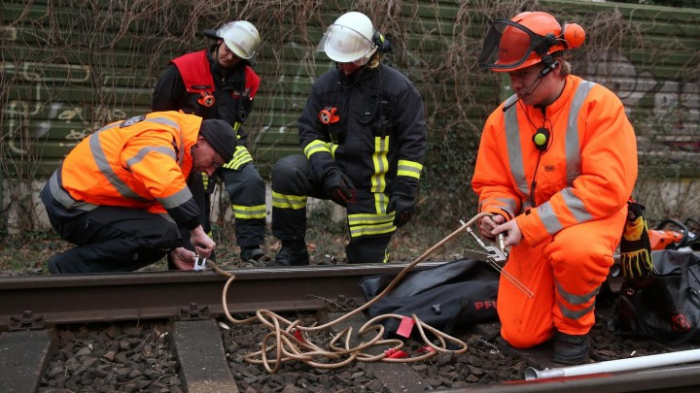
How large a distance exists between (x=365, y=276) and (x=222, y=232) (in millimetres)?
3113

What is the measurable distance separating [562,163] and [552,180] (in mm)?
112

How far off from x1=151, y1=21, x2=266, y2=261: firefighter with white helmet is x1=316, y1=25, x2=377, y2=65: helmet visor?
0.96 m

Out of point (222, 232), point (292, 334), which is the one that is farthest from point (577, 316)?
point (222, 232)

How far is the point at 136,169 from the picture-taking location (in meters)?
4.47

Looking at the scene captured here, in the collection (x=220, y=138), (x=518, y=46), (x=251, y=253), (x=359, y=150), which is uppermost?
(x=518, y=46)

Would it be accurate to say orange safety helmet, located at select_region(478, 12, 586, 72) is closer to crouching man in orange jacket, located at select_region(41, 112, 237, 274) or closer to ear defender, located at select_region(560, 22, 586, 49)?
ear defender, located at select_region(560, 22, 586, 49)

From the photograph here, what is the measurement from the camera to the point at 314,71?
28.3 feet

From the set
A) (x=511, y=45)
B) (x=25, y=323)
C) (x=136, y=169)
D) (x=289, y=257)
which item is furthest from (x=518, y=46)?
(x=25, y=323)

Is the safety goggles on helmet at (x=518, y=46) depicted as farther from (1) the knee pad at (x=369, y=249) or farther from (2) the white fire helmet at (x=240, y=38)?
(2) the white fire helmet at (x=240, y=38)

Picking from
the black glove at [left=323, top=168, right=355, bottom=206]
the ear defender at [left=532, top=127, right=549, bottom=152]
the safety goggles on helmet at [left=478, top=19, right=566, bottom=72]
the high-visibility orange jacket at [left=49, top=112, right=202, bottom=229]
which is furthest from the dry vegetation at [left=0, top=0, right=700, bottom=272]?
the safety goggles on helmet at [left=478, top=19, right=566, bottom=72]

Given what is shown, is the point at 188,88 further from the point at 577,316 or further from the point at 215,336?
the point at 577,316

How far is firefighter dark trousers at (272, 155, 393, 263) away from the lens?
577 cm

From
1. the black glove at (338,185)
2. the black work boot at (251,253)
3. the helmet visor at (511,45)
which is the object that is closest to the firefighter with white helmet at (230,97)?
the black work boot at (251,253)

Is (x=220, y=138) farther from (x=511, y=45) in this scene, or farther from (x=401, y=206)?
(x=511, y=45)
